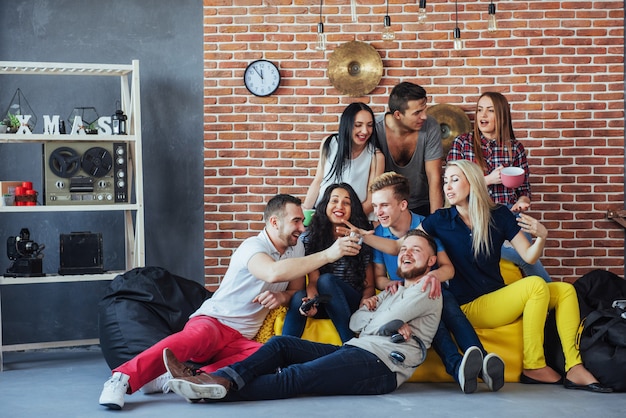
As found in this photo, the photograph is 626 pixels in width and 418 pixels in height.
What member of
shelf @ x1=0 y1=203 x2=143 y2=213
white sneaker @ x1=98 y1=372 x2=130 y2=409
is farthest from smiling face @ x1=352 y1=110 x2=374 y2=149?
white sneaker @ x1=98 y1=372 x2=130 y2=409

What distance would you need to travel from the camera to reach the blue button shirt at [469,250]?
461 cm

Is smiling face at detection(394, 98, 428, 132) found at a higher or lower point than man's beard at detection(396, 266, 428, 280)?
higher

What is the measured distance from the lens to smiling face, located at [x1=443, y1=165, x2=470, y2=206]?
4.61 metres

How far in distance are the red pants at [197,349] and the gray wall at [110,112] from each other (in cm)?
182

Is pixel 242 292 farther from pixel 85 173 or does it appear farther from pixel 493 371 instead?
pixel 85 173

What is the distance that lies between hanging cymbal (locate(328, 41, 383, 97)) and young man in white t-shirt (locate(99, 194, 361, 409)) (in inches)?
77.1

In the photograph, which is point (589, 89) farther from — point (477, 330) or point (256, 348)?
point (256, 348)

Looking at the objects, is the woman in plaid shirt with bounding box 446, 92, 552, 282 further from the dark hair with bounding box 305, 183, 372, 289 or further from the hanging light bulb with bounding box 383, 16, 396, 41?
the dark hair with bounding box 305, 183, 372, 289

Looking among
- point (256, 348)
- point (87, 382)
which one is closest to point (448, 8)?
point (256, 348)

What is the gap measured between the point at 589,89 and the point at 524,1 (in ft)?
2.75

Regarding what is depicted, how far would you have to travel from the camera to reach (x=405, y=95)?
18.1 feet

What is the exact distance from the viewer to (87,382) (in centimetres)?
476

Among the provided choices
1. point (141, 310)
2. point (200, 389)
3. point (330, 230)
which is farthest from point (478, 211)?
point (141, 310)

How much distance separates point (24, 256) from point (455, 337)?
2.92 metres
